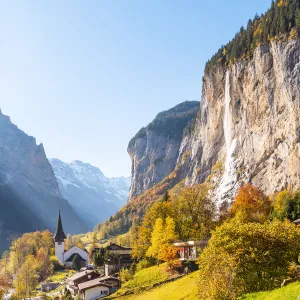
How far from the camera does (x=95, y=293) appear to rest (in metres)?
65.6

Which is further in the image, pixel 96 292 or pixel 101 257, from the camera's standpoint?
pixel 101 257

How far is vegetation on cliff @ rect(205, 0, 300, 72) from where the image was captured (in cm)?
10520

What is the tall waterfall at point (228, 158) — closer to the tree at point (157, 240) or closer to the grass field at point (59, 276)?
the grass field at point (59, 276)

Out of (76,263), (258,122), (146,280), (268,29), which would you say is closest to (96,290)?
(146,280)

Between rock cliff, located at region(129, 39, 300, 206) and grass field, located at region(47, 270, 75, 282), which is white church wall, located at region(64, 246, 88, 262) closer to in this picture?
grass field, located at region(47, 270, 75, 282)

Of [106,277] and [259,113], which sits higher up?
[259,113]

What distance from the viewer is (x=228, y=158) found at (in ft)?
421

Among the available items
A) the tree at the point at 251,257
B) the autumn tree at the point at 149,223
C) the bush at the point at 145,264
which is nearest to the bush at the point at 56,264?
the autumn tree at the point at 149,223

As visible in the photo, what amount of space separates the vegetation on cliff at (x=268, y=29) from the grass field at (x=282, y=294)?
87.1 meters

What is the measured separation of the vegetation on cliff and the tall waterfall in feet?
32.3

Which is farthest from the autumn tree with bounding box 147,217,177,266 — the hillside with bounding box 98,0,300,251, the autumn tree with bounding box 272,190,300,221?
the hillside with bounding box 98,0,300,251

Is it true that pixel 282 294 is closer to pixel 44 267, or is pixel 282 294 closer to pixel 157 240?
pixel 157 240

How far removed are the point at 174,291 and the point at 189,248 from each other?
1909 cm

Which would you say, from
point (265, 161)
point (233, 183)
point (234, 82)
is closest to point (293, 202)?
point (265, 161)
